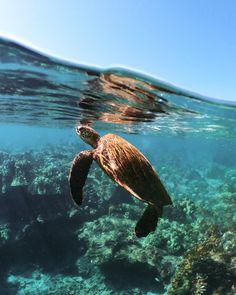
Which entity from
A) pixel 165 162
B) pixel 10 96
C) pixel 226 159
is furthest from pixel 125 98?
pixel 226 159

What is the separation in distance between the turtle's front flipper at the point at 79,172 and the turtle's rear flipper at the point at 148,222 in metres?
1.40

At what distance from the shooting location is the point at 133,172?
577cm

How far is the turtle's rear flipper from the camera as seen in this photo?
5.43 m

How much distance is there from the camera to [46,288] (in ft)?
47.5

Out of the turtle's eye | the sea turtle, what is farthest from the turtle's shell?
the turtle's eye

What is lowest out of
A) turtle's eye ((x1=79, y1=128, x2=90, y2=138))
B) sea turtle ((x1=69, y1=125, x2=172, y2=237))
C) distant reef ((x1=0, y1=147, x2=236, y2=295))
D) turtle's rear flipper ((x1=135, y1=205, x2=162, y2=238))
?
distant reef ((x1=0, y1=147, x2=236, y2=295))

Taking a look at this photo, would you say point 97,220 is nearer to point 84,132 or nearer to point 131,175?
point 84,132

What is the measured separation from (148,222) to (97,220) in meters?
12.7

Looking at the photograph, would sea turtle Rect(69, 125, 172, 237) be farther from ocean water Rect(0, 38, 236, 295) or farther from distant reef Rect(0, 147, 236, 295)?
distant reef Rect(0, 147, 236, 295)

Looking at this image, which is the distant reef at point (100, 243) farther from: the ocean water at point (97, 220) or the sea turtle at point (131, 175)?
the sea turtle at point (131, 175)

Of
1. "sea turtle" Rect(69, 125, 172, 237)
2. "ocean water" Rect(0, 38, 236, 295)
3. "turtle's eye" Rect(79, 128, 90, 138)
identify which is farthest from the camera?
"ocean water" Rect(0, 38, 236, 295)

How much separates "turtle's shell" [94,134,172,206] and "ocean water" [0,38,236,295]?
20.5ft

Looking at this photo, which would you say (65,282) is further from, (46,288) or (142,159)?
(142,159)

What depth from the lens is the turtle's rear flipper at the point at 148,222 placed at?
543cm
